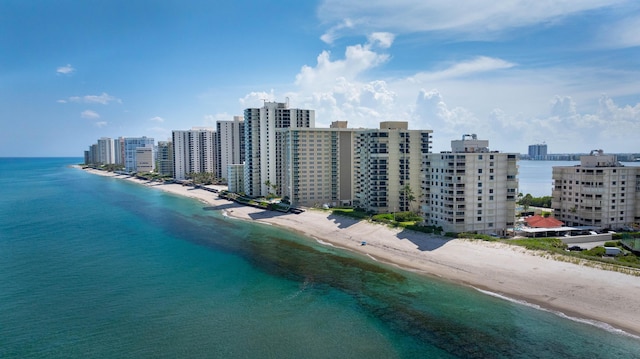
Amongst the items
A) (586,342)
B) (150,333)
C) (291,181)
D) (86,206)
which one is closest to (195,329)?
(150,333)

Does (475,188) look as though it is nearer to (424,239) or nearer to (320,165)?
(424,239)

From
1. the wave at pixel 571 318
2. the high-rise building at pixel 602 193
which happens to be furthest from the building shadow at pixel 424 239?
the high-rise building at pixel 602 193

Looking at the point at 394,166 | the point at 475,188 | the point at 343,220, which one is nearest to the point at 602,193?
the point at 475,188

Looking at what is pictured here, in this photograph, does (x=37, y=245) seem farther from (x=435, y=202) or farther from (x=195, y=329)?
(x=435, y=202)

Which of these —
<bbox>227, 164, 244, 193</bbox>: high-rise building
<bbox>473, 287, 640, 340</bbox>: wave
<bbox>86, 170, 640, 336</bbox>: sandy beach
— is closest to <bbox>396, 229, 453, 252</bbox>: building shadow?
<bbox>86, 170, 640, 336</bbox>: sandy beach

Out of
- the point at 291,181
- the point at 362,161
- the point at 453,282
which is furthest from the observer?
the point at 291,181

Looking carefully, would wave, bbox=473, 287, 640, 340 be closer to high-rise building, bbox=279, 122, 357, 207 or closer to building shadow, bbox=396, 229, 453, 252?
building shadow, bbox=396, 229, 453, 252
